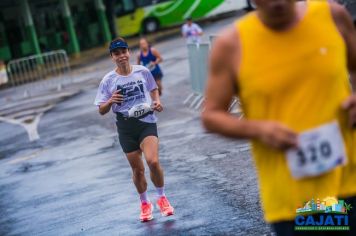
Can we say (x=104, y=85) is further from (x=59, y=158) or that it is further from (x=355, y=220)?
(x=59, y=158)

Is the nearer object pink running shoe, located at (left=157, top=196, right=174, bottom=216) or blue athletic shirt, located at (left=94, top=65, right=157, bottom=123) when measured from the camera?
blue athletic shirt, located at (left=94, top=65, right=157, bottom=123)

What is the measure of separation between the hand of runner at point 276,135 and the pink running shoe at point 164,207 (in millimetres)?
4534

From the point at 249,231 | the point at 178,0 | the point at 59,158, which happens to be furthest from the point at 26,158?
the point at 178,0

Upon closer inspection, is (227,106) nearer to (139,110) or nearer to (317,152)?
(317,152)

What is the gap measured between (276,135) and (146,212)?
4.63m

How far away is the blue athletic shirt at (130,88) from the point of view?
721cm

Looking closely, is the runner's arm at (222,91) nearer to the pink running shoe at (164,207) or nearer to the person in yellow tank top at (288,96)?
the person in yellow tank top at (288,96)

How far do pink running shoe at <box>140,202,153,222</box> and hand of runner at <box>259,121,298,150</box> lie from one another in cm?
454

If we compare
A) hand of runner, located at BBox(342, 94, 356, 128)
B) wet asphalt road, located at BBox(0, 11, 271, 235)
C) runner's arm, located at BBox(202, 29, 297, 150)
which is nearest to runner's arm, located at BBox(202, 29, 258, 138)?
runner's arm, located at BBox(202, 29, 297, 150)

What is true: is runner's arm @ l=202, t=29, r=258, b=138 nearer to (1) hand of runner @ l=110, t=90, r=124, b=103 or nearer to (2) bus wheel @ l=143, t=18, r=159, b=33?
(1) hand of runner @ l=110, t=90, r=124, b=103

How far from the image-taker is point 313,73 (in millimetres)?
3078

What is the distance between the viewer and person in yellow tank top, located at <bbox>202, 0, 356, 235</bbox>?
3061 millimetres

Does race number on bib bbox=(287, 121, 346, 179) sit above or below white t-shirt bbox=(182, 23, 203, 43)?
above

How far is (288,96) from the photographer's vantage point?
3086 millimetres
